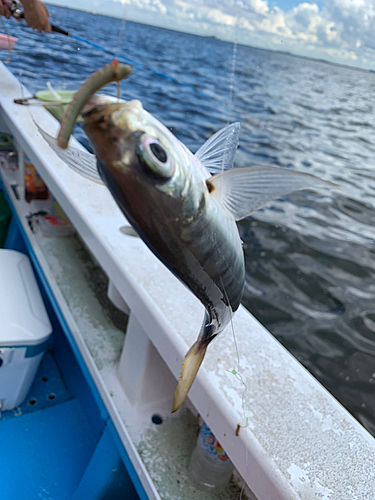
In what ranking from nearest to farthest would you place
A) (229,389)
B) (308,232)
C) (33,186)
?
(229,389)
(33,186)
(308,232)

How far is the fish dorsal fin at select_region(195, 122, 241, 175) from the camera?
0.71 m

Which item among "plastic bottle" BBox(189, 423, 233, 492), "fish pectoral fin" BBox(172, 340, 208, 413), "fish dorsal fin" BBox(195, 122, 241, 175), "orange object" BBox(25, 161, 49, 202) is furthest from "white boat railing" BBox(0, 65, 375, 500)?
"orange object" BBox(25, 161, 49, 202)

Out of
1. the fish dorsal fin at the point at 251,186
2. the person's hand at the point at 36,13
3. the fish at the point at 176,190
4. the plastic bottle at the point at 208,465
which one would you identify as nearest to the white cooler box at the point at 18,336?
the plastic bottle at the point at 208,465

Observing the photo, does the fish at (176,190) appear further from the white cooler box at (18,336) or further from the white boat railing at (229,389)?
the white cooler box at (18,336)

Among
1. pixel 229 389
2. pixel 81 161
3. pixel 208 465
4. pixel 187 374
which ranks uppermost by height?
pixel 81 161

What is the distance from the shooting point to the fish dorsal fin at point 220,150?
2.33 feet

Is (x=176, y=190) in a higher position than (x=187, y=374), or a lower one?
higher

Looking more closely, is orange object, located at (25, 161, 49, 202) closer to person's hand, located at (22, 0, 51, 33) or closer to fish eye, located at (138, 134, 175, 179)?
person's hand, located at (22, 0, 51, 33)

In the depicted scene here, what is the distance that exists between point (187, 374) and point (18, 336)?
4.60ft

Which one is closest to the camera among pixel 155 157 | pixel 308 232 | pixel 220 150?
pixel 155 157

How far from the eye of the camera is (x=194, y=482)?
1.49m

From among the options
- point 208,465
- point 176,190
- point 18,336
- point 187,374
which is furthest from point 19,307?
point 176,190

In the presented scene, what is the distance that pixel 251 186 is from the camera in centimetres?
56

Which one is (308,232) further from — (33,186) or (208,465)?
(208,465)
